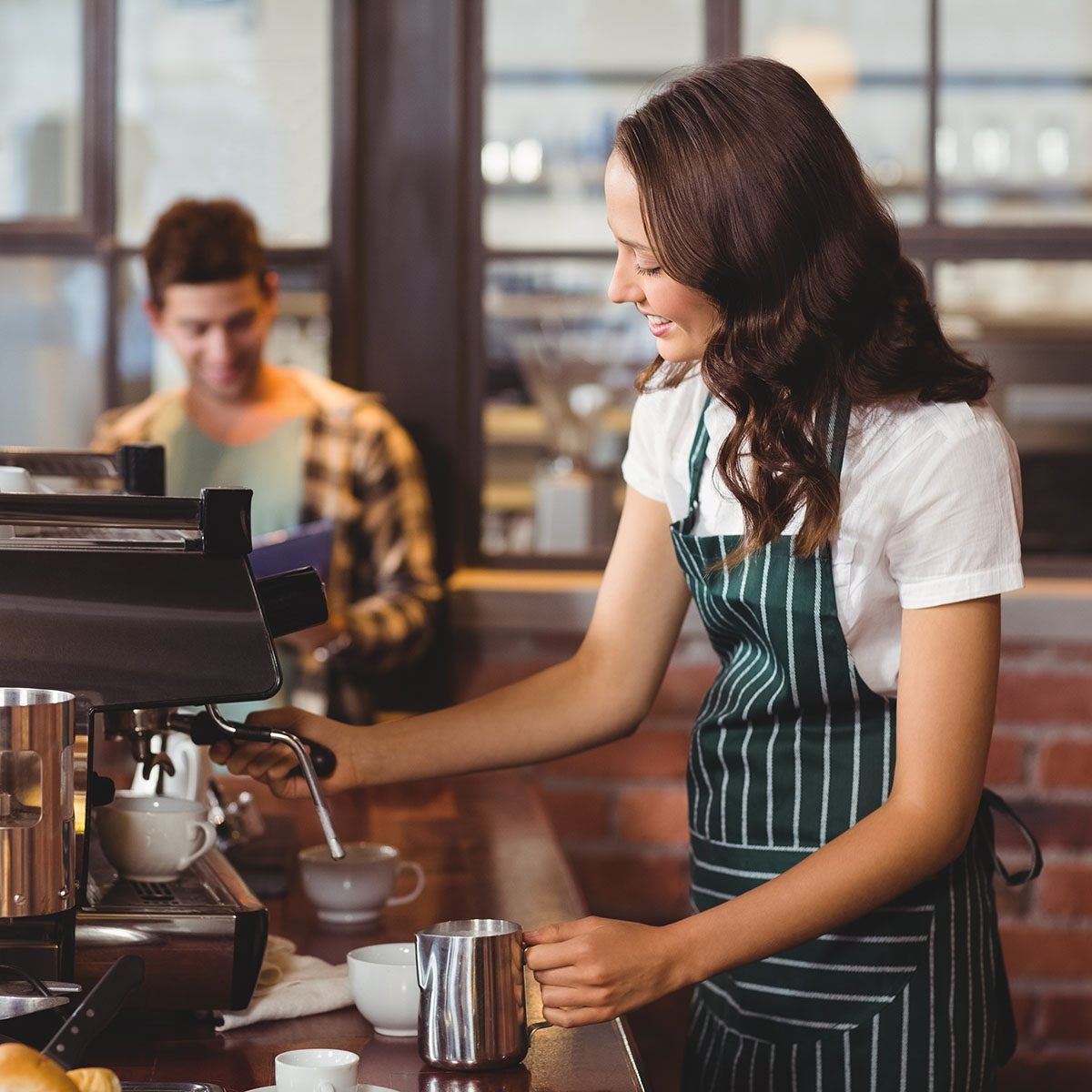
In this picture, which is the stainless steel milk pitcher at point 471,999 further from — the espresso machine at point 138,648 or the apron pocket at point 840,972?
the apron pocket at point 840,972

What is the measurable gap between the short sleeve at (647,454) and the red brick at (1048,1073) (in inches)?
54.4

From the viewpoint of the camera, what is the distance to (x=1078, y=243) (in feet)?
7.91

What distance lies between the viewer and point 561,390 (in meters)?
2.48

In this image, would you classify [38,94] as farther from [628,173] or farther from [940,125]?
[628,173]

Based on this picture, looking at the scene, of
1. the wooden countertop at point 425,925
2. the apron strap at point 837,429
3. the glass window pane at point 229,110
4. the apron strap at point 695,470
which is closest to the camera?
the wooden countertop at point 425,925

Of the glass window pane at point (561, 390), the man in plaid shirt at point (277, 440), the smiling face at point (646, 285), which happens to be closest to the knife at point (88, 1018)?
the smiling face at point (646, 285)

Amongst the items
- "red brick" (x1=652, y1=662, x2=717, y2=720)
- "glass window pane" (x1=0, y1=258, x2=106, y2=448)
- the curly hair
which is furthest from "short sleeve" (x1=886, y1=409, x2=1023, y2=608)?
"glass window pane" (x1=0, y1=258, x2=106, y2=448)

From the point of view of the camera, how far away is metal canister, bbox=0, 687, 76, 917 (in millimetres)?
857

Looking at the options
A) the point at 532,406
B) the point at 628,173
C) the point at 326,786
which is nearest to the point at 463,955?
the point at 326,786

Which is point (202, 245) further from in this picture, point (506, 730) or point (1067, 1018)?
point (1067, 1018)

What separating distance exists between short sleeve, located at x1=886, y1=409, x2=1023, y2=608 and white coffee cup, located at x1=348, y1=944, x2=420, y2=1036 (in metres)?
0.46

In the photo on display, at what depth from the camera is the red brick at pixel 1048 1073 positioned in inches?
91.7

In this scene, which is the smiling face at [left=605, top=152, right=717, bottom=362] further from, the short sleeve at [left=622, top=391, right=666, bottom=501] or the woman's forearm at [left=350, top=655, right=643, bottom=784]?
the woman's forearm at [left=350, top=655, right=643, bottom=784]

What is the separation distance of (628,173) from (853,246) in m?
0.18
